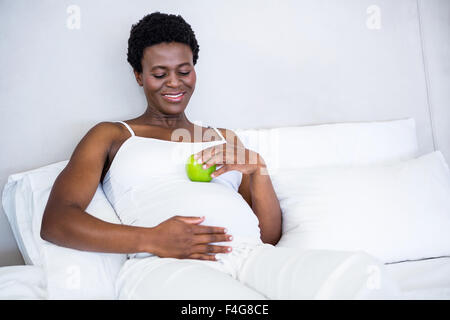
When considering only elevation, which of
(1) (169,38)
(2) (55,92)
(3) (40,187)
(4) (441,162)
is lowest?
(4) (441,162)

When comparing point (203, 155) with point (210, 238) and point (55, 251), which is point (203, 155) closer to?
point (210, 238)

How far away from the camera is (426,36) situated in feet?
6.54

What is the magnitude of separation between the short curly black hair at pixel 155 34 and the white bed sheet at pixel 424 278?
1.09m

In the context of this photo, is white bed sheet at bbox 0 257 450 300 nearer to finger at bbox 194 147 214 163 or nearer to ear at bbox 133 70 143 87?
finger at bbox 194 147 214 163

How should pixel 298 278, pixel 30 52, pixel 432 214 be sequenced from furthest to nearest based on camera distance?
pixel 30 52
pixel 432 214
pixel 298 278

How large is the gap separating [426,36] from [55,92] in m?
1.88

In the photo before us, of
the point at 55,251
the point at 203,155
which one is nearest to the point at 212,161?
the point at 203,155

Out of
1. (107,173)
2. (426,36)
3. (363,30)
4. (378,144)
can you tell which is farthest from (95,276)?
(426,36)

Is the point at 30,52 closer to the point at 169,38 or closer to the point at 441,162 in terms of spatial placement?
the point at 169,38

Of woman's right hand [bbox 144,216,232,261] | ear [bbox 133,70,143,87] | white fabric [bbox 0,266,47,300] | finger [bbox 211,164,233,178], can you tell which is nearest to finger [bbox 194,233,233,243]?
woman's right hand [bbox 144,216,232,261]

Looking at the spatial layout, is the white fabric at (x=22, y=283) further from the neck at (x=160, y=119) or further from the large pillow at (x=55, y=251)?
the neck at (x=160, y=119)

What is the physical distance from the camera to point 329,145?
1.62 metres

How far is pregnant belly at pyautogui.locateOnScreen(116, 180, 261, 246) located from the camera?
1136mm
